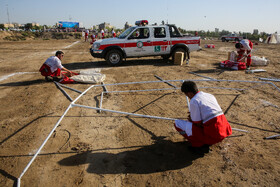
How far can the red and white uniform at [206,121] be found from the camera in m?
2.86

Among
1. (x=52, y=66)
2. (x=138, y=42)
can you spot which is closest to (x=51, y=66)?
(x=52, y=66)

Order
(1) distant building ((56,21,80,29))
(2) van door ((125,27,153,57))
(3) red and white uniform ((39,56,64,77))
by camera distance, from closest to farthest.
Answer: (3) red and white uniform ((39,56,64,77)) < (2) van door ((125,27,153,57)) < (1) distant building ((56,21,80,29))

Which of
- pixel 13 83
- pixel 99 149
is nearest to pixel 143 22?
pixel 13 83

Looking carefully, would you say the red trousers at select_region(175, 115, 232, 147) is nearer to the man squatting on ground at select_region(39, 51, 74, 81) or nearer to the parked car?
the man squatting on ground at select_region(39, 51, 74, 81)

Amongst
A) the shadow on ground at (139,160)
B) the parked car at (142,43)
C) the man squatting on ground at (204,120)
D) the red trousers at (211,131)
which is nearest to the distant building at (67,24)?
the parked car at (142,43)

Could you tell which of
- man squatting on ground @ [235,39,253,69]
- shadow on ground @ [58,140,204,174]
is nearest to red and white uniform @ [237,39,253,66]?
man squatting on ground @ [235,39,253,69]

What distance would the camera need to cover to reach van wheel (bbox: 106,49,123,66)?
9634 mm

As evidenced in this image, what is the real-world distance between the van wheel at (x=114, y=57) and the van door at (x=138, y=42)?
0.46 metres

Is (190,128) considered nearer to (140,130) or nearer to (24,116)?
(140,130)

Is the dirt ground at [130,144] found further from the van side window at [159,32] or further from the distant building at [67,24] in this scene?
the distant building at [67,24]

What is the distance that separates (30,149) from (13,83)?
492 centimetres

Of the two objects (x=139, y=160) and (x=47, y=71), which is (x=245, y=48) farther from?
(x=47, y=71)

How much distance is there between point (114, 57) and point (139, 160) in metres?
7.47

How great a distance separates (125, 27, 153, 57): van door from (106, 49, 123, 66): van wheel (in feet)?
1.51
